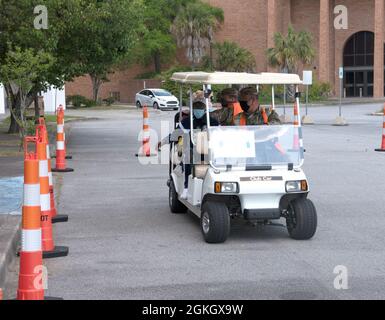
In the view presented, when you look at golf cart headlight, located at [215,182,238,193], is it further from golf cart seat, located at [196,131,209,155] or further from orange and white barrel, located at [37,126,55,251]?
orange and white barrel, located at [37,126,55,251]

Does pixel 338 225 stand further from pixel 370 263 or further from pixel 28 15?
pixel 28 15

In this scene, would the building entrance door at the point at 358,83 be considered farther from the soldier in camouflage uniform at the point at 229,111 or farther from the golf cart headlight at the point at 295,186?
the golf cart headlight at the point at 295,186

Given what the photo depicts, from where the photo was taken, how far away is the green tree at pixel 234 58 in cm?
7050

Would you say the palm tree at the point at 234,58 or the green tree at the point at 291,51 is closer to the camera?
the green tree at the point at 291,51

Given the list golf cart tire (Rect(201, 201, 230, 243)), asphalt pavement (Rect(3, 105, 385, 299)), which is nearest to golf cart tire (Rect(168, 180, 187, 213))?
Result: asphalt pavement (Rect(3, 105, 385, 299))

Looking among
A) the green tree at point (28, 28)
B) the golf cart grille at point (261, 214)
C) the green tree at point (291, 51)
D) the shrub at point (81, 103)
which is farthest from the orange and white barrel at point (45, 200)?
the green tree at point (291, 51)

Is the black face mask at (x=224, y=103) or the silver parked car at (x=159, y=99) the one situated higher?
the black face mask at (x=224, y=103)

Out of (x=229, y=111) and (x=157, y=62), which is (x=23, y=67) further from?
(x=157, y=62)

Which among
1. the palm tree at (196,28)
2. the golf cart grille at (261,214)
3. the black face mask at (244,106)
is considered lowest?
the golf cart grille at (261,214)

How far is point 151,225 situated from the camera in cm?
994

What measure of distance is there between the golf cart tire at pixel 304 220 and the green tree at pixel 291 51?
191ft

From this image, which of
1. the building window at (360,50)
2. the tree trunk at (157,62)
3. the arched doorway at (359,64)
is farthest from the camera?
the tree trunk at (157,62)

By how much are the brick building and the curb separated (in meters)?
63.8
